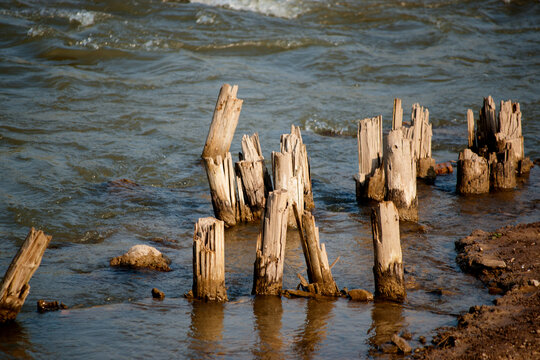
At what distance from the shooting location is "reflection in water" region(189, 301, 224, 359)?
488 cm

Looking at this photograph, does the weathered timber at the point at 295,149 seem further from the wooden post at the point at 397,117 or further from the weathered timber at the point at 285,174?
the wooden post at the point at 397,117

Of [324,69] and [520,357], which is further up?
[324,69]

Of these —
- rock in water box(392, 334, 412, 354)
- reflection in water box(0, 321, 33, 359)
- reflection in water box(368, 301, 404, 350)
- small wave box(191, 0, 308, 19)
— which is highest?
small wave box(191, 0, 308, 19)

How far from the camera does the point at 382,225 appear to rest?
5.39m

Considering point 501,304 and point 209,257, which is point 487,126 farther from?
point 209,257

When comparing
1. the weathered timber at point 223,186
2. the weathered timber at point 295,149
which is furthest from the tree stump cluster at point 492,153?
the weathered timber at point 223,186

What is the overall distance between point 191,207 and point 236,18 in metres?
16.0

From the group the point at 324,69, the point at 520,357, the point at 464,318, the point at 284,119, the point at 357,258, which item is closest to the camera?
the point at 520,357

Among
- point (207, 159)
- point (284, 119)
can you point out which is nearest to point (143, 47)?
point (284, 119)

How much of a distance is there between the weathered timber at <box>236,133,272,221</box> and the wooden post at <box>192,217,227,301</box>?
2549 millimetres

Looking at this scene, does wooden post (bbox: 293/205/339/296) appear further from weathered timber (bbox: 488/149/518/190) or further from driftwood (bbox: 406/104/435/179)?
weathered timber (bbox: 488/149/518/190)

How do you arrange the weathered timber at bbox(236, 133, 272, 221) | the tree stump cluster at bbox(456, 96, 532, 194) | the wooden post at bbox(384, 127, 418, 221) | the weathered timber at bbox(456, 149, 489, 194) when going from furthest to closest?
the tree stump cluster at bbox(456, 96, 532, 194) < the weathered timber at bbox(456, 149, 489, 194) < the weathered timber at bbox(236, 133, 272, 221) < the wooden post at bbox(384, 127, 418, 221)

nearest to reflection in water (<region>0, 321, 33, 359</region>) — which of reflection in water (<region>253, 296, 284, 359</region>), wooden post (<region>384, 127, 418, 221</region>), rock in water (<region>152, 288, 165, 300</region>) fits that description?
rock in water (<region>152, 288, 165, 300</region>)

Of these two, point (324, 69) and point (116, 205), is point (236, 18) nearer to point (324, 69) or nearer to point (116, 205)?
point (324, 69)
